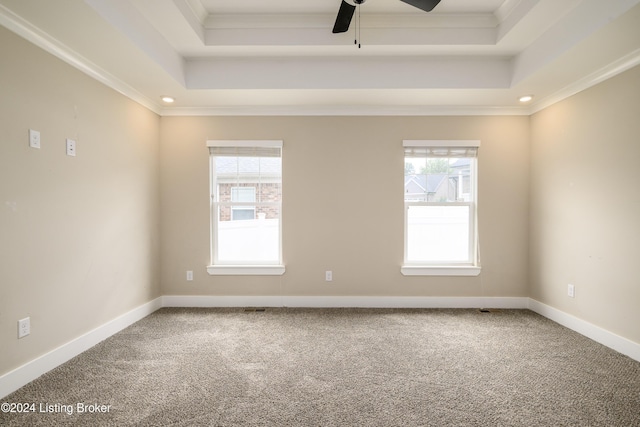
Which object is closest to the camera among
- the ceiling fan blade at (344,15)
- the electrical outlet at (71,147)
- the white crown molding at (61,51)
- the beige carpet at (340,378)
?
the beige carpet at (340,378)

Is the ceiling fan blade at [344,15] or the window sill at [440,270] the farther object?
the window sill at [440,270]

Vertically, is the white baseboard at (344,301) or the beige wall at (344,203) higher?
the beige wall at (344,203)

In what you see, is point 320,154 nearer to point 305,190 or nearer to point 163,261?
point 305,190

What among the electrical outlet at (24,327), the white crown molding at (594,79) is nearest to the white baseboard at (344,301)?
the electrical outlet at (24,327)

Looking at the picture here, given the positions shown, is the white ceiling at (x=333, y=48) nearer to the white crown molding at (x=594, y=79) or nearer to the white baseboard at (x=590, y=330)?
the white crown molding at (x=594, y=79)

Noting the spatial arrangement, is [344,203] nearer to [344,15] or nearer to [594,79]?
[344,15]

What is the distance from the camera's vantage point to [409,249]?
12.5 feet

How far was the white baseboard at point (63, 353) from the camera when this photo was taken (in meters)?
1.99

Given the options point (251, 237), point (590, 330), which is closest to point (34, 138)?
point (251, 237)

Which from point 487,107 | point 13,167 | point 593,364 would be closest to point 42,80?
point 13,167

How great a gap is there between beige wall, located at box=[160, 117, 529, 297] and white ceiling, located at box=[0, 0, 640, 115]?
33 cm

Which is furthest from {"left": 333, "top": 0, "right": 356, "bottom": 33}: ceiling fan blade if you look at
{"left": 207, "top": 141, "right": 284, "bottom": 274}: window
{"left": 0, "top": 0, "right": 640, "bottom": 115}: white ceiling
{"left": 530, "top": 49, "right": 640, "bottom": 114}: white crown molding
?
{"left": 530, "top": 49, "right": 640, "bottom": 114}: white crown molding

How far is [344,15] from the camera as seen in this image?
2131 mm

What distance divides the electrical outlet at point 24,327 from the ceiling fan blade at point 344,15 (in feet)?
9.92
